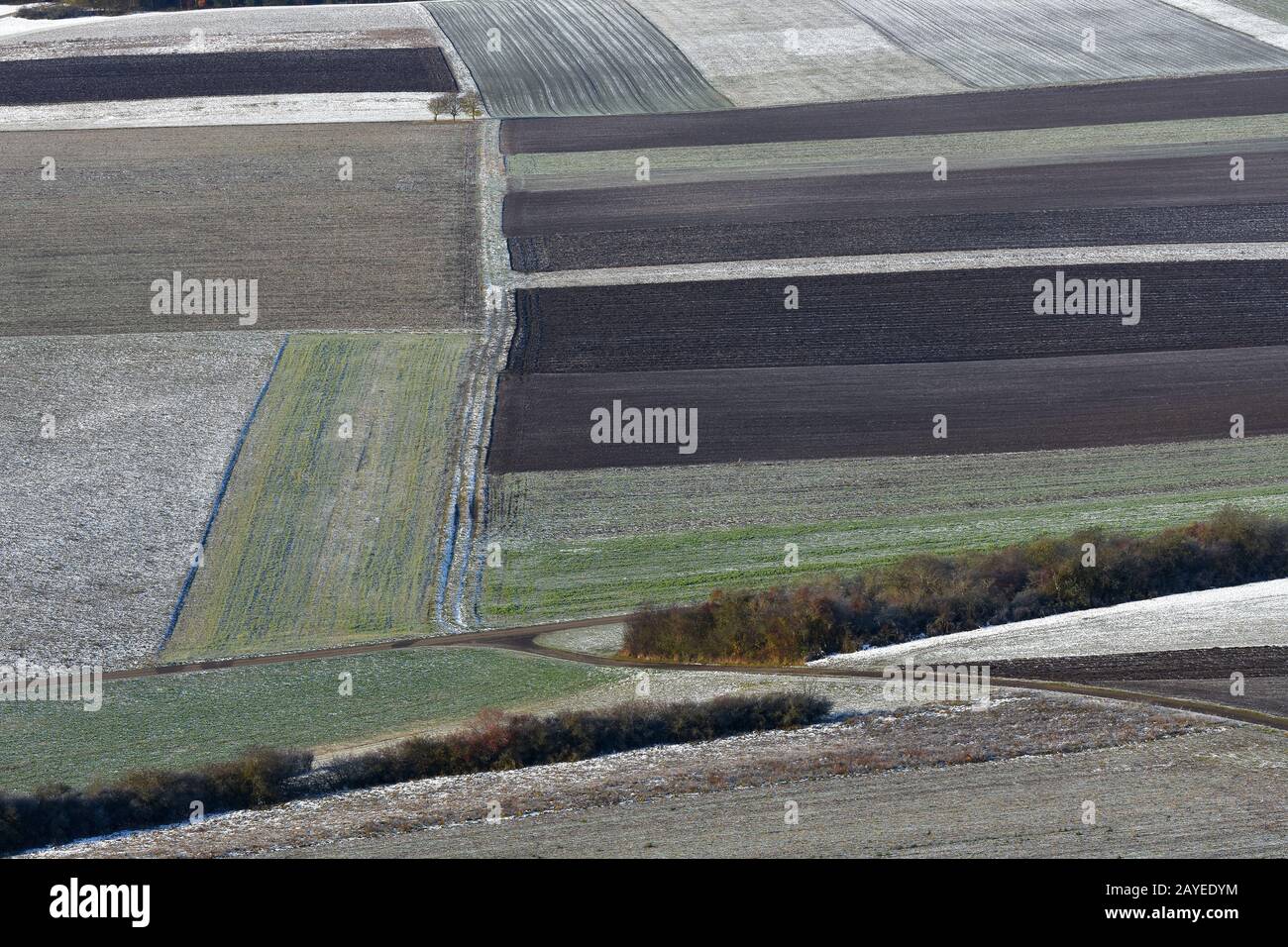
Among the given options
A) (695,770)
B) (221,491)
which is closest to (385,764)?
(695,770)

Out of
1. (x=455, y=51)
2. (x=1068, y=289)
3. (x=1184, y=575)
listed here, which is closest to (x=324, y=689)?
(x=1184, y=575)

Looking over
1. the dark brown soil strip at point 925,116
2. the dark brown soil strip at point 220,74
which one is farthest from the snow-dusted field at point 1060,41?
the dark brown soil strip at point 220,74

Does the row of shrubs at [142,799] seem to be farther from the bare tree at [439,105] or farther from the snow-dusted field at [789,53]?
the snow-dusted field at [789,53]

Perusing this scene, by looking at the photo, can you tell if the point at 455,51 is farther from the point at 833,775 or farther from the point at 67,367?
the point at 833,775

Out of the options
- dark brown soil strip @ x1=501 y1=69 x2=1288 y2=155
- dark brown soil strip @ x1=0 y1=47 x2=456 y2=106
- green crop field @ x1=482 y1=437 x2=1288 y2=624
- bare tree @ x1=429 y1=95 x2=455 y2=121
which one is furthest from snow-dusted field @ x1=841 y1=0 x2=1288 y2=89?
green crop field @ x1=482 y1=437 x2=1288 y2=624

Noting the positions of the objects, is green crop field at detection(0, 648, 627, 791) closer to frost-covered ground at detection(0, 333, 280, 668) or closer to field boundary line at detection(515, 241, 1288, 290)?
frost-covered ground at detection(0, 333, 280, 668)

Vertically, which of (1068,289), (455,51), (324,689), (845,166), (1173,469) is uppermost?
(455,51)

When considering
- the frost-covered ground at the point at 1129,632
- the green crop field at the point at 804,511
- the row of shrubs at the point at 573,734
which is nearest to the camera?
the row of shrubs at the point at 573,734
